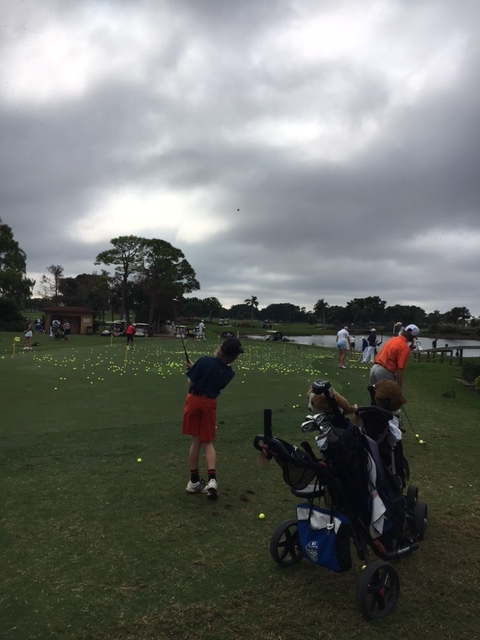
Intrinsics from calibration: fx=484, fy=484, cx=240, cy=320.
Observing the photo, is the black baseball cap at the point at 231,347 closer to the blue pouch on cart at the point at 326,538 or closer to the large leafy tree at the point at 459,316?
the blue pouch on cart at the point at 326,538

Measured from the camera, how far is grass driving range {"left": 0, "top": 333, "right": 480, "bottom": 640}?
3041 mm

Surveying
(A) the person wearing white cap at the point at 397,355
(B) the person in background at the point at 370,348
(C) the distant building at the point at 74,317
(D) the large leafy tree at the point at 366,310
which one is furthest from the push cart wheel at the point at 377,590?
(D) the large leafy tree at the point at 366,310

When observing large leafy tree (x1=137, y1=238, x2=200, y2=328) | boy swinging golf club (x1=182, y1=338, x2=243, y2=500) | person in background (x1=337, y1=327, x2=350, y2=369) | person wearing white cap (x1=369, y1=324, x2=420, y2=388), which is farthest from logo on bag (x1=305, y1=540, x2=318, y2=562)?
large leafy tree (x1=137, y1=238, x2=200, y2=328)

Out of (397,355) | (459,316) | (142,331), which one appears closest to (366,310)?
(459,316)

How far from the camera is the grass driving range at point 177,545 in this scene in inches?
120

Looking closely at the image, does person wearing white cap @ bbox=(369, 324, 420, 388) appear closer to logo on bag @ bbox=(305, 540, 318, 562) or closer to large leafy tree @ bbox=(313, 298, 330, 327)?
logo on bag @ bbox=(305, 540, 318, 562)

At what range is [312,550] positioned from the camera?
340 cm

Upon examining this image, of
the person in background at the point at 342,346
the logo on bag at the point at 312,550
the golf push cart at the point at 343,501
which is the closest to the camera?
the golf push cart at the point at 343,501

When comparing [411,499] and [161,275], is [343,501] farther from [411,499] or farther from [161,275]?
[161,275]

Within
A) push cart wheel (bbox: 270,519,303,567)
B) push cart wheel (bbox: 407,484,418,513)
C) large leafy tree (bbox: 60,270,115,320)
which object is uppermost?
large leafy tree (bbox: 60,270,115,320)

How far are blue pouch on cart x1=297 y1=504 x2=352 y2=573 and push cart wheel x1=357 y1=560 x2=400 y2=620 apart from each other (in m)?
0.18

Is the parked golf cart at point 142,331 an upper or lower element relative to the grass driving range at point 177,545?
upper

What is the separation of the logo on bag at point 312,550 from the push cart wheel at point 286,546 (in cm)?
25

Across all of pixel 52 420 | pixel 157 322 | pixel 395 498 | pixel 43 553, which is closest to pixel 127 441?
pixel 52 420
